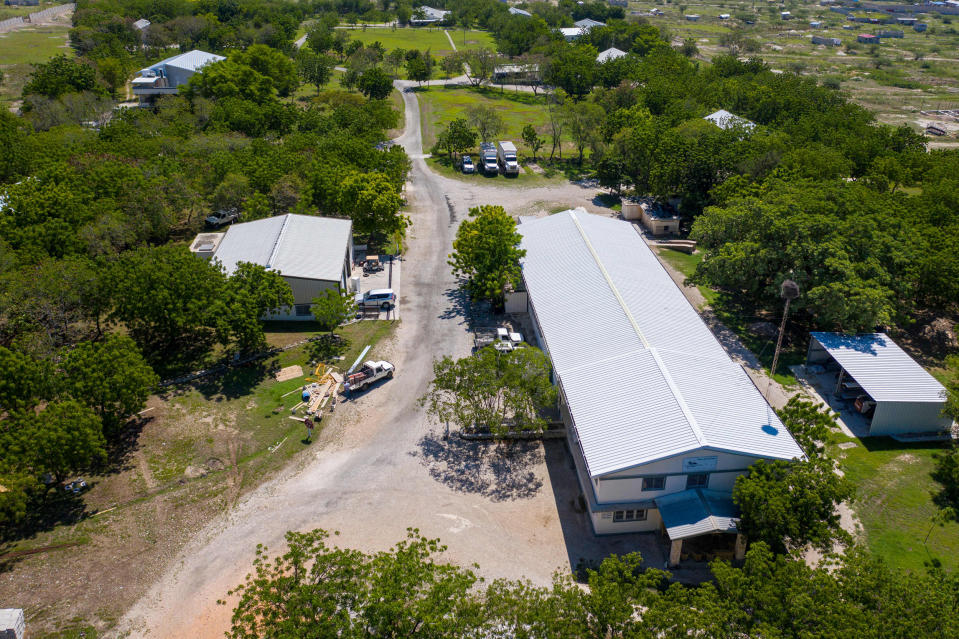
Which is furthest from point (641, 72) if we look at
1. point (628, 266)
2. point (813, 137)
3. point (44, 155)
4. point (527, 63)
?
point (44, 155)

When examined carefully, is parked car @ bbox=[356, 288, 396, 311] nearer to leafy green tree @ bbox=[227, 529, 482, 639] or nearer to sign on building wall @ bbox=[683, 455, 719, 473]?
sign on building wall @ bbox=[683, 455, 719, 473]

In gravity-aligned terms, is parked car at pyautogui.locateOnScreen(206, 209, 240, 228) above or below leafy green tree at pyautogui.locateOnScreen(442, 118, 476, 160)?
below

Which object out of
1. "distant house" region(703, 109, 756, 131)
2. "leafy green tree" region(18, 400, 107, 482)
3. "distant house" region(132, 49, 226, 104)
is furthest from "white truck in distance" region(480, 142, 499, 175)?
"leafy green tree" region(18, 400, 107, 482)

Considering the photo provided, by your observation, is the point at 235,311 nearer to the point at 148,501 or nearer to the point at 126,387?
the point at 126,387

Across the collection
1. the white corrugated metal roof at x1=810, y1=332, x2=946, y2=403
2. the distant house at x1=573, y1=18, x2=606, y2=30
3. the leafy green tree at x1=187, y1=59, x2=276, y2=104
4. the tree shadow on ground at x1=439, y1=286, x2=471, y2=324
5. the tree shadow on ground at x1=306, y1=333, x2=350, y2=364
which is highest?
the distant house at x1=573, y1=18, x2=606, y2=30

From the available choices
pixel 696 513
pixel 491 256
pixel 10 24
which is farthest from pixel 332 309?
pixel 10 24
